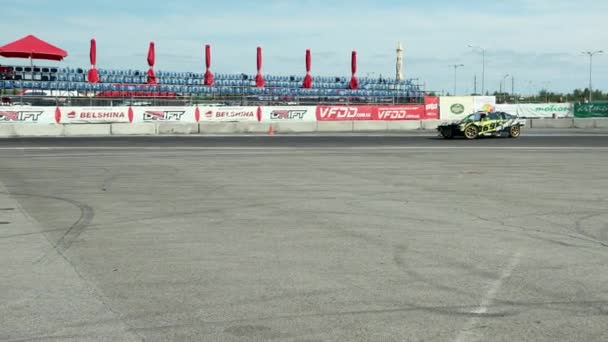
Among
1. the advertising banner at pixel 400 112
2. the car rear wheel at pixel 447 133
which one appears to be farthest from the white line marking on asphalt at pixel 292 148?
the advertising banner at pixel 400 112

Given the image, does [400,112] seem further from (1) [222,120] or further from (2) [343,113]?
(1) [222,120]

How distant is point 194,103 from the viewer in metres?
48.8

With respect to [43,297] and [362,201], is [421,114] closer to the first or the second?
[362,201]

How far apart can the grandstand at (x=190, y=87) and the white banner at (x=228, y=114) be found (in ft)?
5.24

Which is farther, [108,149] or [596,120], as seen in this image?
[596,120]

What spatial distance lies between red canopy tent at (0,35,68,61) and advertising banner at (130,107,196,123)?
35.8ft

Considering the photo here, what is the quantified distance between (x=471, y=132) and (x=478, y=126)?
458 millimetres

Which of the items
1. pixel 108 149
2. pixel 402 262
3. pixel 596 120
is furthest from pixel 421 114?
pixel 402 262

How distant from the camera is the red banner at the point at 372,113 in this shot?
4769cm

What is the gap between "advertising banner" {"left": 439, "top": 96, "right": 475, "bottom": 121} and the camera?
173 feet

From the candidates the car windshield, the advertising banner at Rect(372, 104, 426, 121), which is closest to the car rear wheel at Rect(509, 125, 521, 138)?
the car windshield

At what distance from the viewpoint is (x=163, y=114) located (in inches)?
1700

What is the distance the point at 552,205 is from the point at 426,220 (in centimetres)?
275

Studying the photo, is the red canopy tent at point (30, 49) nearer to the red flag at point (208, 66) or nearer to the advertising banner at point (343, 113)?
the red flag at point (208, 66)
